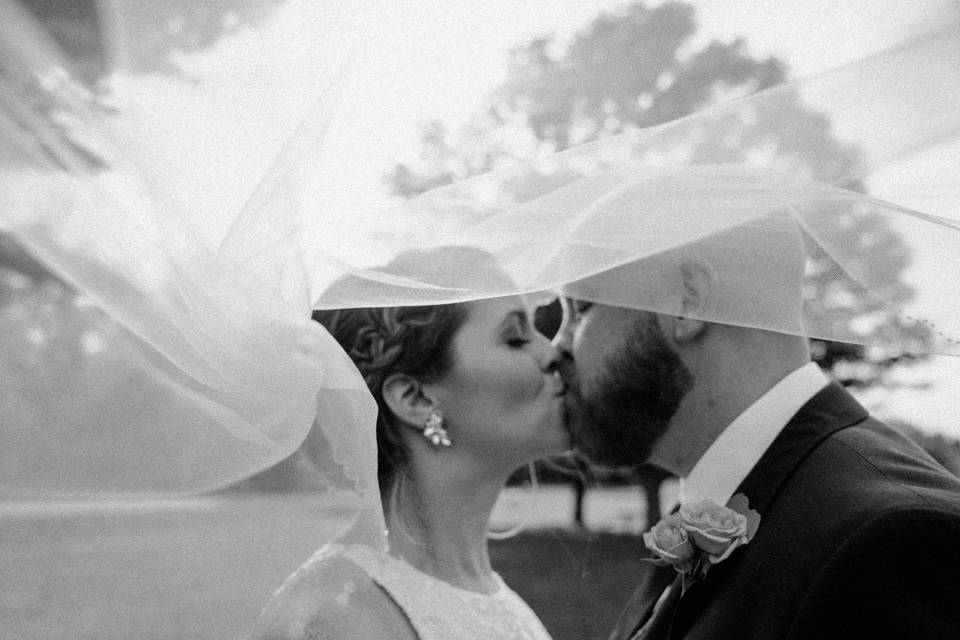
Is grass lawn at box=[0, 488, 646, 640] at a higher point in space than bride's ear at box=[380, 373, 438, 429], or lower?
higher

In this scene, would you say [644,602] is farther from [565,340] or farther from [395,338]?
[395,338]

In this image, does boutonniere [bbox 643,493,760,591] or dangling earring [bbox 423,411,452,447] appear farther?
dangling earring [bbox 423,411,452,447]

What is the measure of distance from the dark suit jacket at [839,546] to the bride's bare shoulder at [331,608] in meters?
0.81

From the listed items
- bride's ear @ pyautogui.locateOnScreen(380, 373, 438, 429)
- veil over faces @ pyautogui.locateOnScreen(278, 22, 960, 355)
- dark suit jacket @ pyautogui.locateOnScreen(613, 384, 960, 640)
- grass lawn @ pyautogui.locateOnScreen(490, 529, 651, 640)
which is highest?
veil over faces @ pyautogui.locateOnScreen(278, 22, 960, 355)

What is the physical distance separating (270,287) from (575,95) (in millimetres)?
851

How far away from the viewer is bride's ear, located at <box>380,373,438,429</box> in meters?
3.41

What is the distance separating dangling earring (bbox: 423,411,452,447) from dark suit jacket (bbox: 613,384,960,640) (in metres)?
1.05

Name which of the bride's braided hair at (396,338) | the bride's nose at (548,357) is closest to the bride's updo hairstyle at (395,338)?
the bride's braided hair at (396,338)

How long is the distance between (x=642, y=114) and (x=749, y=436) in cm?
88

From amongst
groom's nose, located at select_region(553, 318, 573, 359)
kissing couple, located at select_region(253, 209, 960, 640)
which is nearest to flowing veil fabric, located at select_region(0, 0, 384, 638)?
kissing couple, located at select_region(253, 209, 960, 640)

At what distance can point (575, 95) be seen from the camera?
2.33m

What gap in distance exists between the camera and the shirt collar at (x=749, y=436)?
99.3 inches

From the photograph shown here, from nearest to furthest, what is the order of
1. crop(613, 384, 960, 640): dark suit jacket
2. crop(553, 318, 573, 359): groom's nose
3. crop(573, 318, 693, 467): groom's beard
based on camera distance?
crop(613, 384, 960, 640): dark suit jacket < crop(573, 318, 693, 467): groom's beard < crop(553, 318, 573, 359): groom's nose

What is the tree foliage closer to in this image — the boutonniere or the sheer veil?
the sheer veil
